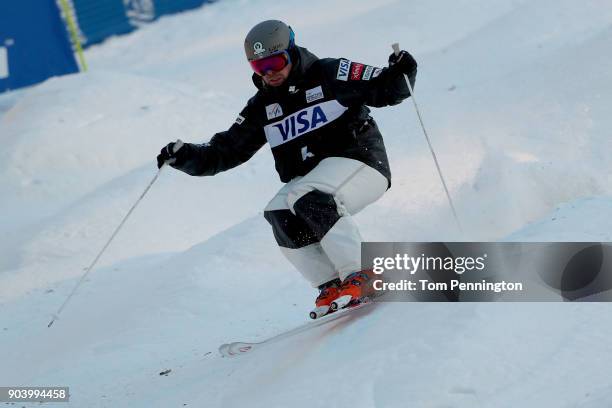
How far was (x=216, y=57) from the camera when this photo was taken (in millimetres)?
16125

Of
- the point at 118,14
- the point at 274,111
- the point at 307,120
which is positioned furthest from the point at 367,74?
the point at 118,14

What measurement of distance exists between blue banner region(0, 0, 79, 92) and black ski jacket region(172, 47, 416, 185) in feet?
32.3

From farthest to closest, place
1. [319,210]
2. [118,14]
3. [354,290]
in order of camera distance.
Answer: [118,14] → [319,210] → [354,290]

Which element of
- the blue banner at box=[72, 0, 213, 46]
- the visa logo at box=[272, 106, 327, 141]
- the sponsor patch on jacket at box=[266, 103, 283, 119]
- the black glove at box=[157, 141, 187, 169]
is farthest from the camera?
the blue banner at box=[72, 0, 213, 46]

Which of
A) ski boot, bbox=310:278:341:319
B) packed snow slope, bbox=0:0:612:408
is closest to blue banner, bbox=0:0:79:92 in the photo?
packed snow slope, bbox=0:0:612:408

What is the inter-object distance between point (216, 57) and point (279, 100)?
11555 millimetres

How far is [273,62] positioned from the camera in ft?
15.4

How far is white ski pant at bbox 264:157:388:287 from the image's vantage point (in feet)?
15.0

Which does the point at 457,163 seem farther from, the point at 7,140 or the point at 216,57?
the point at 216,57

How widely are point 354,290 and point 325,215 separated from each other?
0.42m

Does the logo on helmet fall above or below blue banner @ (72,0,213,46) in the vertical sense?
below

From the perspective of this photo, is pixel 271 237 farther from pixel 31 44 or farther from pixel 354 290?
pixel 31 44

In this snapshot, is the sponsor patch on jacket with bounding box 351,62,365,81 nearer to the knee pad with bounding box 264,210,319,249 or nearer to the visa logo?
the visa logo

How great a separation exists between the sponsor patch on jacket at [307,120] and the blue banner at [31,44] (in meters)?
10.0
